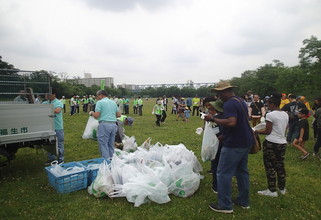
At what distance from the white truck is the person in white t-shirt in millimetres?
4489

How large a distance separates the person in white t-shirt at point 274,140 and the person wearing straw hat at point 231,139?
2.52ft

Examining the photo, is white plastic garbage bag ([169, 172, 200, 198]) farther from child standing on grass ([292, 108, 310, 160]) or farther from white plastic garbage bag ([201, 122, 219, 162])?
child standing on grass ([292, 108, 310, 160])

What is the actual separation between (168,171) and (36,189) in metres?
2.76

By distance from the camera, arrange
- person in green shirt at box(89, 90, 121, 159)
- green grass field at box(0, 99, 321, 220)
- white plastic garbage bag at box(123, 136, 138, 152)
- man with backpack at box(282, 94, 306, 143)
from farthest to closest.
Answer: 1. man with backpack at box(282, 94, 306, 143)
2. white plastic garbage bag at box(123, 136, 138, 152)
3. person in green shirt at box(89, 90, 121, 159)
4. green grass field at box(0, 99, 321, 220)

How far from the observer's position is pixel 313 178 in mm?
4770

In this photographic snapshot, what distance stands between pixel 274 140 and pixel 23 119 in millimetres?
5029

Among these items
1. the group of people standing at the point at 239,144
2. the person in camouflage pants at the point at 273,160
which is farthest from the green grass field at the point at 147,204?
the person in camouflage pants at the point at 273,160

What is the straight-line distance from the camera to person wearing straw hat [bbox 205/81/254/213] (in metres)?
2.99

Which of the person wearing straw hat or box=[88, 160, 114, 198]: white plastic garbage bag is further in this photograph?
box=[88, 160, 114, 198]: white plastic garbage bag

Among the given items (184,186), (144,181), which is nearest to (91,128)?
(144,181)

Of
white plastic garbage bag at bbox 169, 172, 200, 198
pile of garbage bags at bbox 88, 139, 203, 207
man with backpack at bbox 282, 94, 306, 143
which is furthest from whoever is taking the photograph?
man with backpack at bbox 282, 94, 306, 143

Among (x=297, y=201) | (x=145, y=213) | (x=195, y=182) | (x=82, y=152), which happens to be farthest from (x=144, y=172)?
(x=82, y=152)

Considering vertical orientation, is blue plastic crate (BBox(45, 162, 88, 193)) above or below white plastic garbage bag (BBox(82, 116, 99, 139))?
below

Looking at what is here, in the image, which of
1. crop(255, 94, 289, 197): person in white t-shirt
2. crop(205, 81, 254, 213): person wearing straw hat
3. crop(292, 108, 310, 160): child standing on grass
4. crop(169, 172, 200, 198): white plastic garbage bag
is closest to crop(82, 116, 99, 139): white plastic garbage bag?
crop(169, 172, 200, 198): white plastic garbage bag
